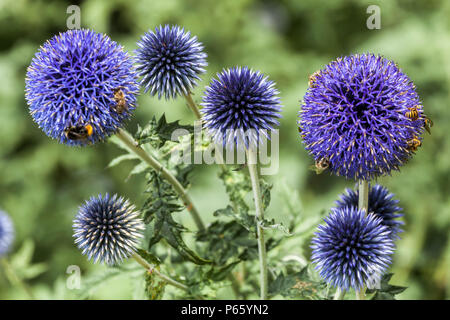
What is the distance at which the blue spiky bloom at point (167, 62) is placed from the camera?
2.32 meters

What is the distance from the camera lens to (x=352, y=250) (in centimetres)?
213

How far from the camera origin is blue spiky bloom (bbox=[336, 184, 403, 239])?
94.6 inches

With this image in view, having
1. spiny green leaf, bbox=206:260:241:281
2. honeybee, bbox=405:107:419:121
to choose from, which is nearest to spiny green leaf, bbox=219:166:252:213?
spiny green leaf, bbox=206:260:241:281

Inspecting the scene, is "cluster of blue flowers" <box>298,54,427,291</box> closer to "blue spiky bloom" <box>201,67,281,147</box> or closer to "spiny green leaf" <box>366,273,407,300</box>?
"spiny green leaf" <box>366,273,407,300</box>

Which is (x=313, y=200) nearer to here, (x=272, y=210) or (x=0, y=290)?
(x=272, y=210)

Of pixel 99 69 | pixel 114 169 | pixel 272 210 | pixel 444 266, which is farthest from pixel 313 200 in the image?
pixel 99 69

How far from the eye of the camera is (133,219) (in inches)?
91.7

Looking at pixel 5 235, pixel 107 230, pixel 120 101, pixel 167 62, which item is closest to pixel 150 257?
pixel 107 230

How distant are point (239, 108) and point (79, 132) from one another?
693 millimetres

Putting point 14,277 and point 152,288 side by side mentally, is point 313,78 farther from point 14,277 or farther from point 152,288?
point 14,277

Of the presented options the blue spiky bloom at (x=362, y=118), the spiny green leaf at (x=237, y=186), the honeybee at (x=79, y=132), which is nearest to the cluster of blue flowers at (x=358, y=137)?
the blue spiky bloom at (x=362, y=118)

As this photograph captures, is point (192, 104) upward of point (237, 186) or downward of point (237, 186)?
upward

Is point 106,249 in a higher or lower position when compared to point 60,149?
lower
